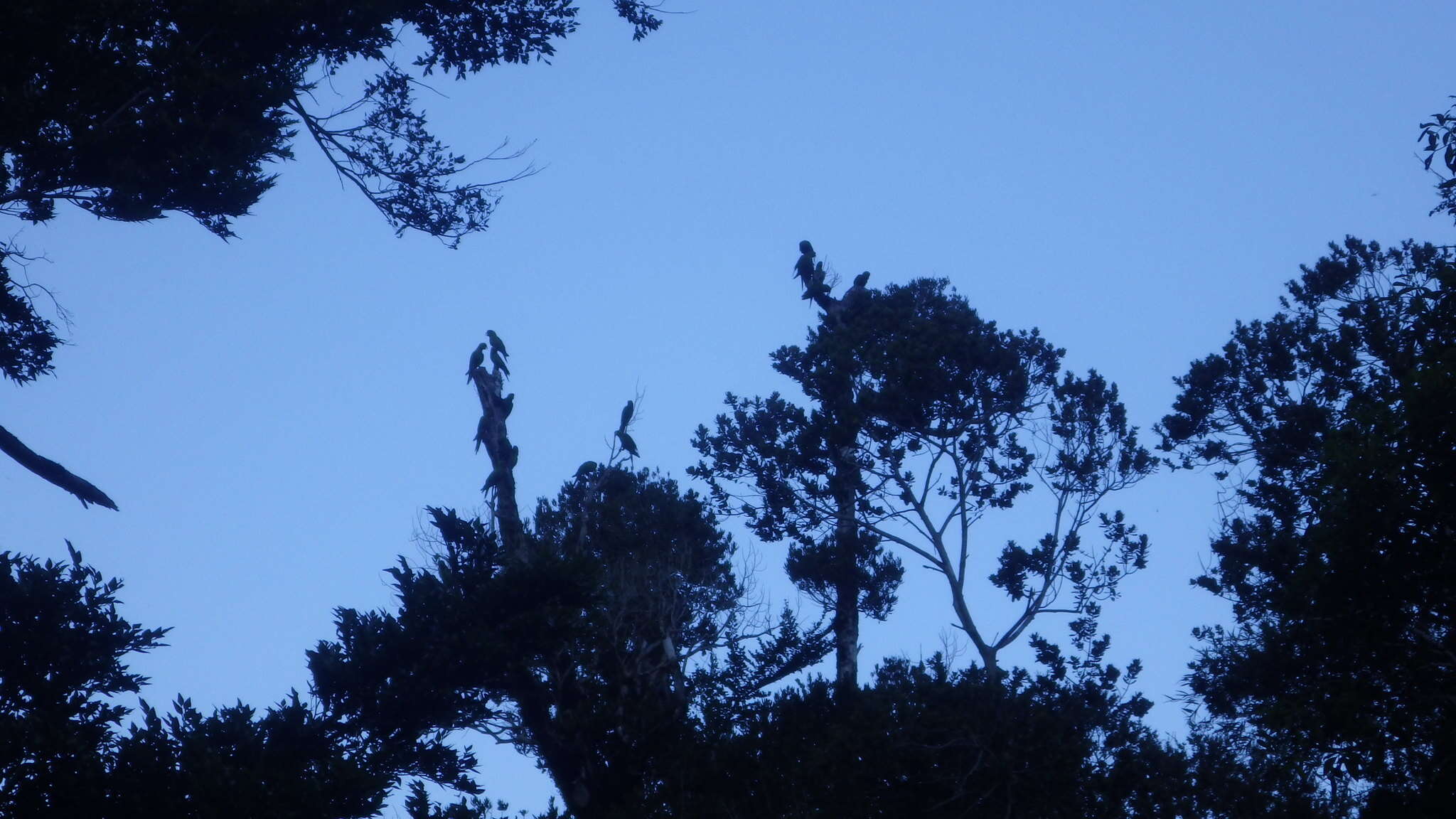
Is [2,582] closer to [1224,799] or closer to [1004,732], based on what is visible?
[1004,732]

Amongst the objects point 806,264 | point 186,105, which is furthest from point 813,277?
point 186,105

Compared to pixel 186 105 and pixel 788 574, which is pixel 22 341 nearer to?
pixel 186 105

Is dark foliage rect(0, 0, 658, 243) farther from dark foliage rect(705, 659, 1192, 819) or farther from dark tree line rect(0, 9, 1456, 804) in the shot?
dark foliage rect(705, 659, 1192, 819)

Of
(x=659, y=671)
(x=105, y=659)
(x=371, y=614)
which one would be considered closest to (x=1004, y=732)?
(x=659, y=671)

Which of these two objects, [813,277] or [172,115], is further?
[813,277]

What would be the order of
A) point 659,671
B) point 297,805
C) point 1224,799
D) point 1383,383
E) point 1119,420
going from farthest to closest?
1. point 1119,420
2. point 659,671
3. point 1224,799
4. point 1383,383
5. point 297,805

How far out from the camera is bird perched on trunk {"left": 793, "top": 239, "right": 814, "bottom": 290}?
21.8 metres

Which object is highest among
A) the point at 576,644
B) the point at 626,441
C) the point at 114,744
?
the point at 626,441

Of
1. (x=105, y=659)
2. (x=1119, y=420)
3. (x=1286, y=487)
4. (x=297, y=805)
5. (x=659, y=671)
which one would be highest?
(x=1119, y=420)

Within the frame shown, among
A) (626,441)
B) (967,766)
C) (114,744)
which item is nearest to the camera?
(114,744)

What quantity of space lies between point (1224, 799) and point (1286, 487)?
607 cm

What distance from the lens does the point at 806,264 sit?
860 inches

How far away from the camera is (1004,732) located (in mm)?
13898

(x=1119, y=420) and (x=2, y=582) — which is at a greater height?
(x=1119, y=420)
